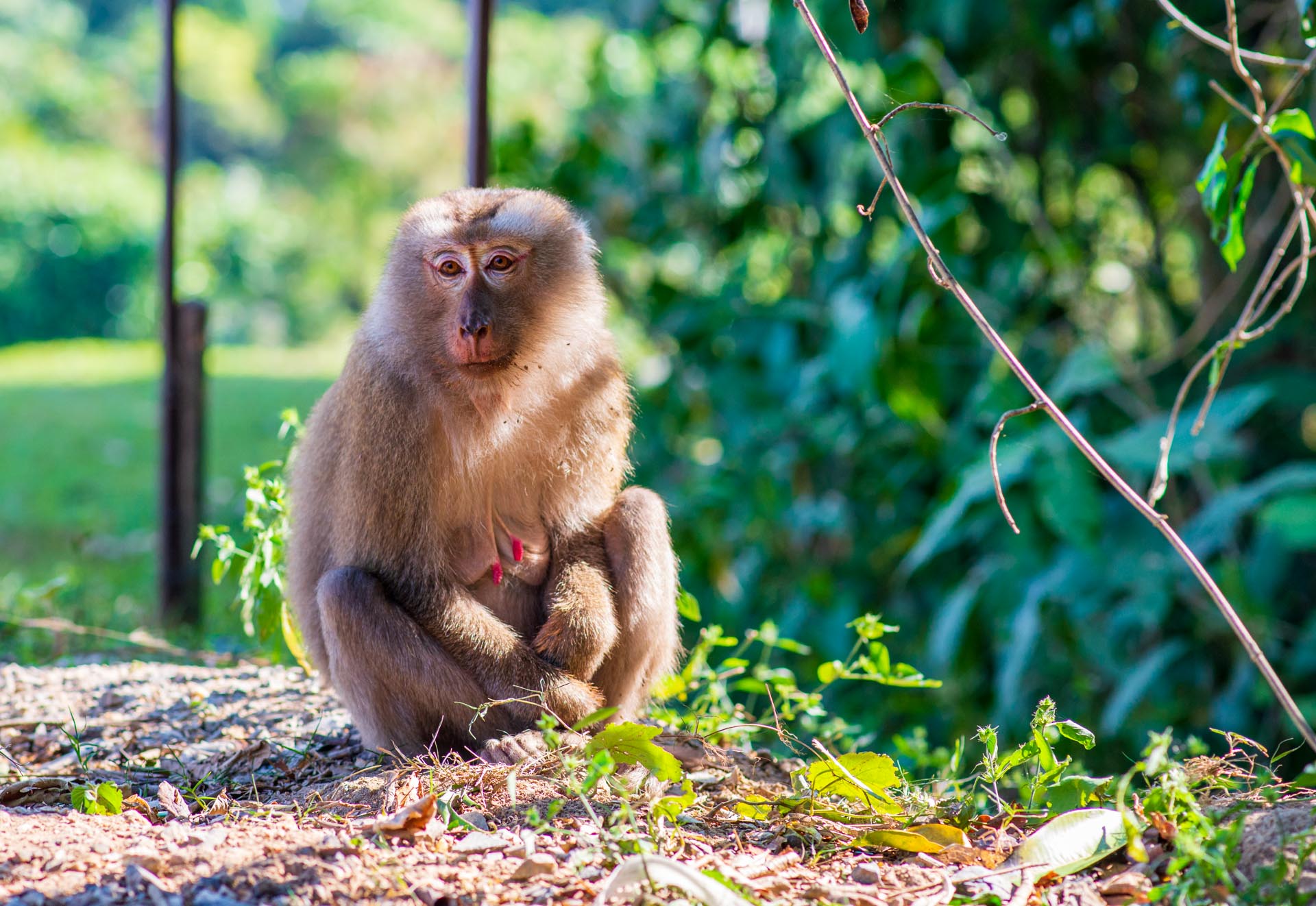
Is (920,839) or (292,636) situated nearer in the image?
(920,839)

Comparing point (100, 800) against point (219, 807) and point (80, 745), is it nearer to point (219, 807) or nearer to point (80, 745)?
point (219, 807)

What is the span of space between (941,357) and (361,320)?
276 centimetres

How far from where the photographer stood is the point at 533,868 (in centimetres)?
218

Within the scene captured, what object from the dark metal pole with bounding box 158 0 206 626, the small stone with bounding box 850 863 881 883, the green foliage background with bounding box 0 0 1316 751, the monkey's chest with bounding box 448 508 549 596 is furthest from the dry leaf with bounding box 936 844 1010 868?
the dark metal pole with bounding box 158 0 206 626

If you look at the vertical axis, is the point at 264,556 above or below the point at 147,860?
above

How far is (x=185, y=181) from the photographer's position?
21703mm

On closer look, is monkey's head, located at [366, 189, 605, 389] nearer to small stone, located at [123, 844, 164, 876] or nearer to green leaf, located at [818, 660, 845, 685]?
green leaf, located at [818, 660, 845, 685]

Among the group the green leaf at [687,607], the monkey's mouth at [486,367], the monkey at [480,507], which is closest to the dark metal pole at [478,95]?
the monkey at [480,507]

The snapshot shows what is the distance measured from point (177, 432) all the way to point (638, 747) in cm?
318

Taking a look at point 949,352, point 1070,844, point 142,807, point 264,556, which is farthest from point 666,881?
point 949,352

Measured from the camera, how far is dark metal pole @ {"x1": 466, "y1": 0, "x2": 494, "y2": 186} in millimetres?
4396

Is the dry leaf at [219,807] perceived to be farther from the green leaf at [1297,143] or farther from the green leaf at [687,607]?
the green leaf at [1297,143]

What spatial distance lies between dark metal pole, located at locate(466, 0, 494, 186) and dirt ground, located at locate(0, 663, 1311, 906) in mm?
1972

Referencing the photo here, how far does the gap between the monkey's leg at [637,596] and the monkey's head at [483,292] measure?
42 centimetres
